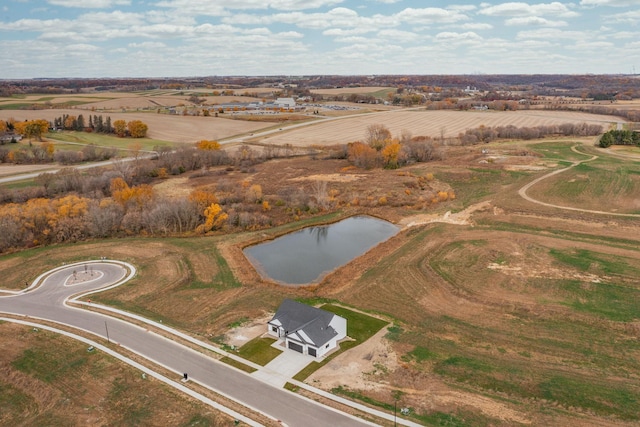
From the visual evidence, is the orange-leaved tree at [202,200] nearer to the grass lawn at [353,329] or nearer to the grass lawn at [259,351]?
the grass lawn at [353,329]

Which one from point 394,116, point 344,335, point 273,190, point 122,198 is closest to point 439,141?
point 394,116

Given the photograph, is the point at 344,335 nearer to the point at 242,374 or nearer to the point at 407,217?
the point at 242,374

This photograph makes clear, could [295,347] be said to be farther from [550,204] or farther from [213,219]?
[550,204]

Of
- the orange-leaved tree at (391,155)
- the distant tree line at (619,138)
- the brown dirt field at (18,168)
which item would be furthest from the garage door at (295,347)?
the distant tree line at (619,138)

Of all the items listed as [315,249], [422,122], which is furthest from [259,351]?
[422,122]

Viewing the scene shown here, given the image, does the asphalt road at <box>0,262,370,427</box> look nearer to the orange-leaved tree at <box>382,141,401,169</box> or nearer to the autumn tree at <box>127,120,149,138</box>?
the orange-leaved tree at <box>382,141,401,169</box>
